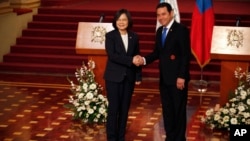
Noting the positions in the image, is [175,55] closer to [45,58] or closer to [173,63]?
[173,63]

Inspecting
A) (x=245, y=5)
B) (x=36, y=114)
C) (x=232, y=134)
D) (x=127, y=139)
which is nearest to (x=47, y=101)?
(x=36, y=114)

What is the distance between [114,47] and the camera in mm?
6418

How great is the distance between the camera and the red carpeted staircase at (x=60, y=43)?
452 inches

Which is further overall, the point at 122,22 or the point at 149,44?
the point at 149,44

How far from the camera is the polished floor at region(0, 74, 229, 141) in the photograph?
732 cm

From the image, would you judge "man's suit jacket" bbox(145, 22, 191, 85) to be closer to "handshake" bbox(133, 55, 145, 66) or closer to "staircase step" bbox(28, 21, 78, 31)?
"handshake" bbox(133, 55, 145, 66)

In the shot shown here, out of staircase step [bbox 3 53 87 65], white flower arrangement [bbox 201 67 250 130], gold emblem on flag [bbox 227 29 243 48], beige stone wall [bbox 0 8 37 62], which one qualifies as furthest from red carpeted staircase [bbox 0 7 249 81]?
white flower arrangement [bbox 201 67 250 130]

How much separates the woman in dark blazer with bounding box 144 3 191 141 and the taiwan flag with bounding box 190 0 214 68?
3.07 metres

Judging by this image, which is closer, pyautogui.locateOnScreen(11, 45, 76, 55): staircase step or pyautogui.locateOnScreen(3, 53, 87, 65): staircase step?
pyautogui.locateOnScreen(3, 53, 87, 65): staircase step

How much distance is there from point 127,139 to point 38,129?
1303 mm

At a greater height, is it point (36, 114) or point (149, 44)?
point (149, 44)

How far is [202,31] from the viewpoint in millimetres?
9461

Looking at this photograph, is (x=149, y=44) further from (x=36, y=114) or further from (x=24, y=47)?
(x=36, y=114)

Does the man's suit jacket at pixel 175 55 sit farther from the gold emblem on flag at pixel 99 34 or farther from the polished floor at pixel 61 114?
the gold emblem on flag at pixel 99 34
